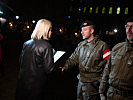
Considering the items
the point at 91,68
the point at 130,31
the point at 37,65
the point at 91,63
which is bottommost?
the point at 91,68

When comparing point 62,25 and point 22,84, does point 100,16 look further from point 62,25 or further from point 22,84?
point 22,84

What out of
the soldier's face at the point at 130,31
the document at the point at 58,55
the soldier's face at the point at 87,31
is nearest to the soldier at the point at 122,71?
the soldier's face at the point at 130,31

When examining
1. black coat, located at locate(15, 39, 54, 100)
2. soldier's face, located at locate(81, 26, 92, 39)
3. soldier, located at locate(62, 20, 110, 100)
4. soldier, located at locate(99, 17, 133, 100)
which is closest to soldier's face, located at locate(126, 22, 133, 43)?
soldier, located at locate(99, 17, 133, 100)

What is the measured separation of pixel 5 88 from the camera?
18.2 ft

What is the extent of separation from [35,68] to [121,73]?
5.58 ft

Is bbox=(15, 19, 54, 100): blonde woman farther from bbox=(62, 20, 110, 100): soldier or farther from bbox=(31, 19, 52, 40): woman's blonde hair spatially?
bbox=(62, 20, 110, 100): soldier

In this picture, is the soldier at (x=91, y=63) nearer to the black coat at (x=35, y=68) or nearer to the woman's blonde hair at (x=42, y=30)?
the black coat at (x=35, y=68)

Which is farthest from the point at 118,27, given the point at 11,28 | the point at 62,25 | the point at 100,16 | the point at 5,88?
the point at 5,88

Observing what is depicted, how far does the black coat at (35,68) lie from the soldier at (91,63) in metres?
1.10

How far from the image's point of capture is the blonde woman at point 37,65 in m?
2.86

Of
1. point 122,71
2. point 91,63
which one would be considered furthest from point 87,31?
point 122,71

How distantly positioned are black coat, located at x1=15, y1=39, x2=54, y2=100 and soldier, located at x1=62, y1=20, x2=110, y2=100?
110 cm

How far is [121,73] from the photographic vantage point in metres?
2.45

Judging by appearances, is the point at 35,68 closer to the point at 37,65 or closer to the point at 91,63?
the point at 37,65
